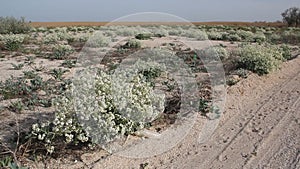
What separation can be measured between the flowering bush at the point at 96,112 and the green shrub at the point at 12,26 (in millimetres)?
17816

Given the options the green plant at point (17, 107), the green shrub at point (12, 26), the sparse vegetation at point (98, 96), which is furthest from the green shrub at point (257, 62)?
the green shrub at point (12, 26)

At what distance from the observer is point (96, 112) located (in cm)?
464

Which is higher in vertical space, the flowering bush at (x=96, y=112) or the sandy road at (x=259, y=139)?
the flowering bush at (x=96, y=112)

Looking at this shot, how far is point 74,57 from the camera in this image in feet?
39.8

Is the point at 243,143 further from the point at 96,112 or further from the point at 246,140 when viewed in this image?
the point at 96,112

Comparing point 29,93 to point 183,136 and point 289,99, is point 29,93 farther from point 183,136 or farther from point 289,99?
point 289,99

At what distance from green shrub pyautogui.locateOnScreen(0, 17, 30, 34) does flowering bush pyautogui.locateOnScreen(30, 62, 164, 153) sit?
17816 millimetres

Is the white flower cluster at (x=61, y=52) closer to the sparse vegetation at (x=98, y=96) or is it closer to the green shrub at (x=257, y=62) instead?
the sparse vegetation at (x=98, y=96)

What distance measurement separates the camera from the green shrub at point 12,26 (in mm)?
21125

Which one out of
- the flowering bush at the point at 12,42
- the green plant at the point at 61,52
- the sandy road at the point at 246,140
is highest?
the flowering bush at the point at 12,42

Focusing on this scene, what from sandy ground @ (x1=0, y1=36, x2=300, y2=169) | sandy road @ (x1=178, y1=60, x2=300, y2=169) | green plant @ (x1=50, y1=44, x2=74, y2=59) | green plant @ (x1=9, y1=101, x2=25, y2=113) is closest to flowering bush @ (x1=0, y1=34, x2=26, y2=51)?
green plant @ (x1=50, y1=44, x2=74, y2=59)

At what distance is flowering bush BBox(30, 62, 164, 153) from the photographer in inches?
180

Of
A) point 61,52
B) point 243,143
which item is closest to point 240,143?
point 243,143

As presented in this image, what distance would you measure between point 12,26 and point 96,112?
19270 millimetres
